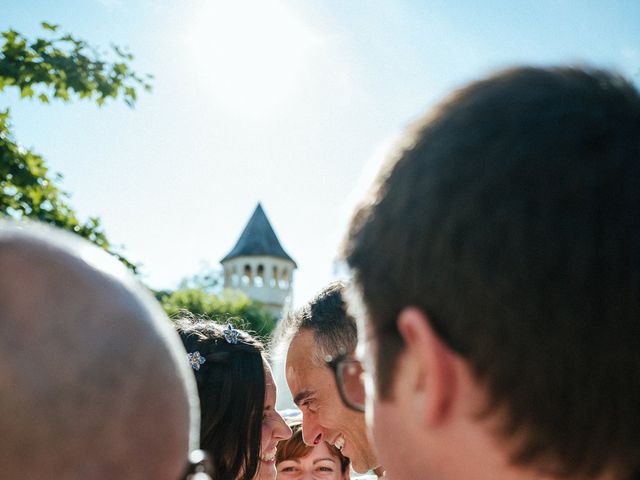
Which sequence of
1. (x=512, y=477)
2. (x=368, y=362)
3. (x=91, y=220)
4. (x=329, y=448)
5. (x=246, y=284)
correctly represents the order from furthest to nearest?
(x=246, y=284) → (x=91, y=220) → (x=329, y=448) → (x=368, y=362) → (x=512, y=477)

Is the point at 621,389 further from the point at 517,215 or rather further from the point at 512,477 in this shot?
the point at 517,215

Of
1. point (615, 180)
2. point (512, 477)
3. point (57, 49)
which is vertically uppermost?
point (57, 49)

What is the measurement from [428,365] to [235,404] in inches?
110

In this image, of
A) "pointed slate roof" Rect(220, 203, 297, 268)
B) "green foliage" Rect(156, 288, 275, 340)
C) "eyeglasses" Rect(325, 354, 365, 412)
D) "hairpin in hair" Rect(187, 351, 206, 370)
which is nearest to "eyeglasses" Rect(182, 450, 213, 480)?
"eyeglasses" Rect(325, 354, 365, 412)

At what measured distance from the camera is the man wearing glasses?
Result: 12.4 feet

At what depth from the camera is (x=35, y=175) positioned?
933 centimetres

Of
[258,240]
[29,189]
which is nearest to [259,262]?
[258,240]

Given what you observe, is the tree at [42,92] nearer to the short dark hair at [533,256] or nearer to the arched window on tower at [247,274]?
the short dark hair at [533,256]

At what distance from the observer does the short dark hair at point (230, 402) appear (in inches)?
149

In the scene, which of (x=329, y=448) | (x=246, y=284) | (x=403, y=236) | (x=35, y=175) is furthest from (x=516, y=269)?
(x=246, y=284)

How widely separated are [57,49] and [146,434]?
9402 millimetres

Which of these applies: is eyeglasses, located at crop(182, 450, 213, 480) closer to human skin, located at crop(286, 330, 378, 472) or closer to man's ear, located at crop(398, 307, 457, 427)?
man's ear, located at crop(398, 307, 457, 427)

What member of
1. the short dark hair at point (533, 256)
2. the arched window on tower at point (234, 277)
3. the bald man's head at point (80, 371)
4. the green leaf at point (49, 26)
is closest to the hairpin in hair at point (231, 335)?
the short dark hair at point (533, 256)

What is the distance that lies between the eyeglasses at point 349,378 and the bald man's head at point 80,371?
1.88 ft
